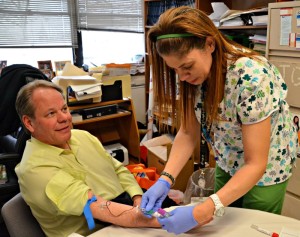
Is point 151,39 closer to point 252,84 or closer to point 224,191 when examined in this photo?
point 252,84

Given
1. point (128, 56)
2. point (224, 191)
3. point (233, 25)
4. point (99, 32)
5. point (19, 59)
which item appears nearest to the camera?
point (224, 191)

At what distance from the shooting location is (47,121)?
138 cm

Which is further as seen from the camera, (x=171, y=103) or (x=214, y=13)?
(x=214, y=13)

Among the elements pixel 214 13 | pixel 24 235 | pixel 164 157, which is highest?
pixel 214 13

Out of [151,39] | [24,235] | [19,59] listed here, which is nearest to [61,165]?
[24,235]

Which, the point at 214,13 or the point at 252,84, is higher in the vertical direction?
the point at 214,13

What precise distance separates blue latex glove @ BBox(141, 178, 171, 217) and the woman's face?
428 millimetres

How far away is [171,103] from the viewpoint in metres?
1.27

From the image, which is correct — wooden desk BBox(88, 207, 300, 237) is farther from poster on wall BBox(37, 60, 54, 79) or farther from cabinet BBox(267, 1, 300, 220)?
poster on wall BBox(37, 60, 54, 79)

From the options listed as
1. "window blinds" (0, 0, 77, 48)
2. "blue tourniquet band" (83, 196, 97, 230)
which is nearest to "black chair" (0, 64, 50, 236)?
"blue tourniquet band" (83, 196, 97, 230)

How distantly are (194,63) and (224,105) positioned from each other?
216 mm

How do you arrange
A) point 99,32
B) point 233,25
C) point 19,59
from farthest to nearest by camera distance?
point 99,32 < point 19,59 < point 233,25

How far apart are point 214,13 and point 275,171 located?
5.90 ft

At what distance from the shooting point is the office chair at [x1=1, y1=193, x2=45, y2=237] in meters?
1.12
